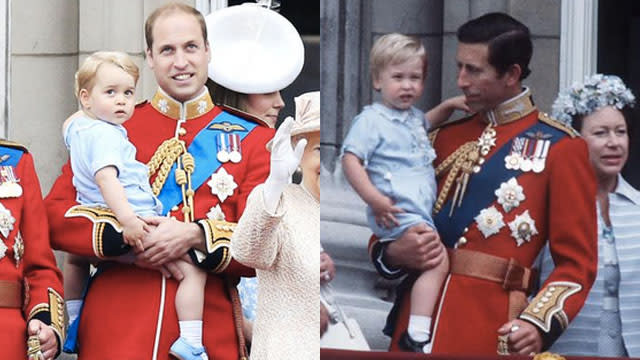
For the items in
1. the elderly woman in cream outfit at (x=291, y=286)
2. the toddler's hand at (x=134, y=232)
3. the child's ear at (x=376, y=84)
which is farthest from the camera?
the toddler's hand at (x=134, y=232)

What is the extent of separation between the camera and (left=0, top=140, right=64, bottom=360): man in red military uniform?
5.42 metres

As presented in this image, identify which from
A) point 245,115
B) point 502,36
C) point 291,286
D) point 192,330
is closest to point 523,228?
point 502,36

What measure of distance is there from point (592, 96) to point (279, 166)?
1118 mm

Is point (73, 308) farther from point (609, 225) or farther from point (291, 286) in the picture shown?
point (609, 225)

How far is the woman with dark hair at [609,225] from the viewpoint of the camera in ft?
12.8

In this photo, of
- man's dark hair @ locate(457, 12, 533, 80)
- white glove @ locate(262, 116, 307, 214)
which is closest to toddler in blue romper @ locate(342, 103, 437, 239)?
man's dark hair @ locate(457, 12, 533, 80)

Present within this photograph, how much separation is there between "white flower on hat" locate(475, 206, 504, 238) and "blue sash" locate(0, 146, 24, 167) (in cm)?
203

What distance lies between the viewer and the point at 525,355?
13.0 ft

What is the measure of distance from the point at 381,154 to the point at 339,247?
0.22 meters

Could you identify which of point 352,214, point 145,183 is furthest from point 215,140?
point 352,214

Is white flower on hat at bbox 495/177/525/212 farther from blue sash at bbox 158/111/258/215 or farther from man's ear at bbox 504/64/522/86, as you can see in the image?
blue sash at bbox 158/111/258/215

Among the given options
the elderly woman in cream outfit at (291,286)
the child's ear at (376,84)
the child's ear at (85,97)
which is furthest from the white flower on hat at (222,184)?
the child's ear at (376,84)

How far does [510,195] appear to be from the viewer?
4.03m

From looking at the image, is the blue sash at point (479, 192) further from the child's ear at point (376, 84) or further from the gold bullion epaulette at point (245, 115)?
the gold bullion epaulette at point (245, 115)
